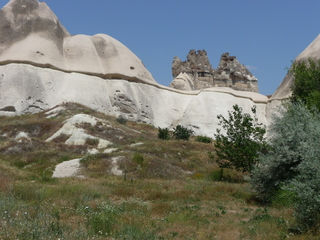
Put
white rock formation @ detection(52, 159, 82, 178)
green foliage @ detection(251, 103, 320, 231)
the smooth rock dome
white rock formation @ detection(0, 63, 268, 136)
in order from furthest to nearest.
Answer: the smooth rock dome, white rock formation @ detection(0, 63, 268, 136), white rock formation @ detection(52, 159, 82, 178), green foliage @ detection(251, 103, 320, 231)

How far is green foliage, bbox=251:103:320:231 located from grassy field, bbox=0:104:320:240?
1.65 ft

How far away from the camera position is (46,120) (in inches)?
1188

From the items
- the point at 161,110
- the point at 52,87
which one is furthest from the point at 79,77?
the point at 161,110

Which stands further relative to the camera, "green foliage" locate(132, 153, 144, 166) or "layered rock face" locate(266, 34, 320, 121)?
"layered rock face" locate(266, 34, 320, 121)

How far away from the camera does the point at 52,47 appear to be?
40875 millimetres

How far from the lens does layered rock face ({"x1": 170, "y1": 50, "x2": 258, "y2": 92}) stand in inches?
2643

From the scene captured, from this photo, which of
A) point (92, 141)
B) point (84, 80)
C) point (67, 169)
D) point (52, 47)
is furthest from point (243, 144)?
point (52, 47)

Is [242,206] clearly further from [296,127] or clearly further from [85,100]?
[85,100]

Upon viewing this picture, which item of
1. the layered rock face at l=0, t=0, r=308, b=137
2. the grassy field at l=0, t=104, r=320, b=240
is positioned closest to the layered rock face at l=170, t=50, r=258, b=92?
the layered rock face at l=0, t=0, r=308, b=137

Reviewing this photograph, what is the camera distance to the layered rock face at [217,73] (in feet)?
220

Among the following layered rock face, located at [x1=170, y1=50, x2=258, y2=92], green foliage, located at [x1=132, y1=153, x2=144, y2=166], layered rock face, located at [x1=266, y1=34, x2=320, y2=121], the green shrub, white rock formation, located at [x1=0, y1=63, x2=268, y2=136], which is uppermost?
layered rock face, located at [x1=170, y1=50, x2=258, y2=92]

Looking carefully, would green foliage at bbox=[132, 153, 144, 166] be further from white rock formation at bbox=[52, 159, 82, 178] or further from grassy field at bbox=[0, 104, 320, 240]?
white rock formation at bbox=[52, 159, 82, 178]

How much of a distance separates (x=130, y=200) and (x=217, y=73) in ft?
195

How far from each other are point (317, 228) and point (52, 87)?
33.4 meters
